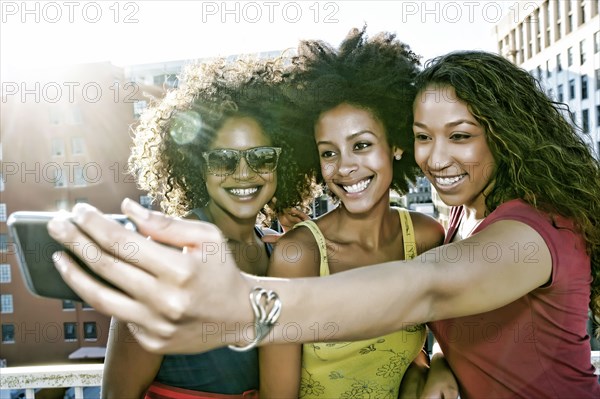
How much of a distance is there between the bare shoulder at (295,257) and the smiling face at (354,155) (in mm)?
292

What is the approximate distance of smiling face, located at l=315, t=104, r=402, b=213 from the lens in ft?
7.26

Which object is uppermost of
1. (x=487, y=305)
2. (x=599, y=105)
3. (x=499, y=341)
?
(x=599, y=105)

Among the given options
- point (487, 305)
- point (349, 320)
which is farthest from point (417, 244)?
point (349, 320)

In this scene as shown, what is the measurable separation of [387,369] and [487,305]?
0.88 metres

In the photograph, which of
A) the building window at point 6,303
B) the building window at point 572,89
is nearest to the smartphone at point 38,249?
the building window at point 6,303

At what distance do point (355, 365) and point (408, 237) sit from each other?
59 centimetres

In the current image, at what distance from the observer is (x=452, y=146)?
1.94 meters

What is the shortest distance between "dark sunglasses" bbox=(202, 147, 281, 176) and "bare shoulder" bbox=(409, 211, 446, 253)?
690 millimetres

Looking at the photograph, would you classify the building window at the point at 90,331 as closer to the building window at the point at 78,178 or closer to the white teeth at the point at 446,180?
the building window at the point at 78,178

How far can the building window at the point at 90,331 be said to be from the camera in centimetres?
3344

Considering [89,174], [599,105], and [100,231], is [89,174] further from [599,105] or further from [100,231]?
[100,231]

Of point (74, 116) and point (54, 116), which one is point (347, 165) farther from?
point (54, 116)

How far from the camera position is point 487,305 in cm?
133

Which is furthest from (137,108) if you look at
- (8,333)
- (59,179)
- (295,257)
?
(295,257)
